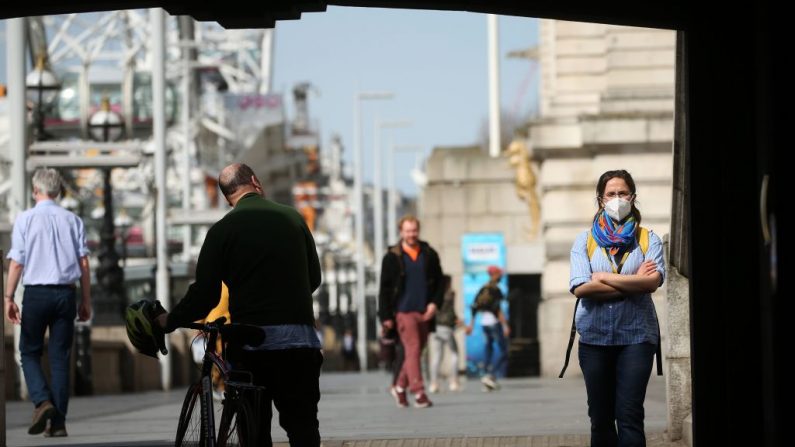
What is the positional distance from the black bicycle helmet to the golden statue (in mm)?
27047

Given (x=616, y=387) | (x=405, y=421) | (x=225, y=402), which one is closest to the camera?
(x=225, y=402)

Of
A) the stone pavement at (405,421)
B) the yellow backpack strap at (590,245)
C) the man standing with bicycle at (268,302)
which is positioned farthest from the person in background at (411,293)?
the man standing with bicycle at (268,302)

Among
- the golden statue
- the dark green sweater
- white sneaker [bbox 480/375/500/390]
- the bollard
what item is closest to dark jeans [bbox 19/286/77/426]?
the dark green sweater

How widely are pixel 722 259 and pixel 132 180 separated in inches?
3615

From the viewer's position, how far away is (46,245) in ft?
45.1

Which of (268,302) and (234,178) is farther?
(234,178)

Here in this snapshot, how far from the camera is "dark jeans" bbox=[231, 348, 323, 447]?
8930 millimetres

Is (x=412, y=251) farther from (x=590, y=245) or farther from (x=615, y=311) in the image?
(x=615, y=311)

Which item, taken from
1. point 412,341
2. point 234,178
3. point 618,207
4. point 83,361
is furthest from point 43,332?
point 83,361

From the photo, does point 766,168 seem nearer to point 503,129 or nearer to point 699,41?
point 699,41

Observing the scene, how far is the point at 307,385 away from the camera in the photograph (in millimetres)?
9008

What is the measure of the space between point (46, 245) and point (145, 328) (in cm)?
493

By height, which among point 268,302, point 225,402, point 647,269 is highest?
point 647,269

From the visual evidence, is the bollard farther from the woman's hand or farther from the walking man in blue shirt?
the woman's hand
